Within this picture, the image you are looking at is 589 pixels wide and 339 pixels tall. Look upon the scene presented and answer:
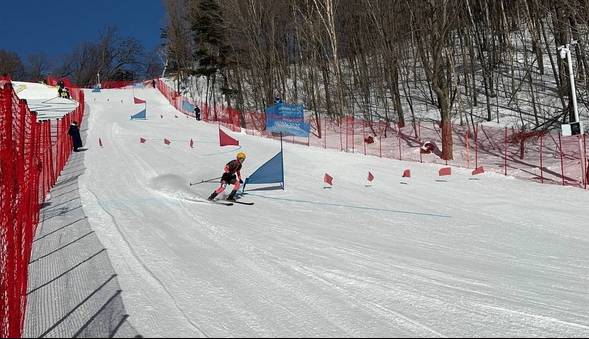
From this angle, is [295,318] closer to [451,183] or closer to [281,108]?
[451,183]

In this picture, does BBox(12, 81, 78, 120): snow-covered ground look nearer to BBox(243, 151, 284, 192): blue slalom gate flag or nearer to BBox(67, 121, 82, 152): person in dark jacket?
BBox(67, 121, 82, 152): person in dark jacket

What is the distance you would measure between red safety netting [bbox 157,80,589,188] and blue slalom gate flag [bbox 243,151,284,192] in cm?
859

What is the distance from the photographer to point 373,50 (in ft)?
130

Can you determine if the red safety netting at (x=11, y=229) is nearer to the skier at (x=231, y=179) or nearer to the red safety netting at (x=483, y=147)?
the skier at (x=231, y=179)

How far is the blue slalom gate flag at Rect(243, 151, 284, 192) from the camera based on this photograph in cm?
1442

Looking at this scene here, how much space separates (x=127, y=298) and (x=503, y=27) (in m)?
38.3

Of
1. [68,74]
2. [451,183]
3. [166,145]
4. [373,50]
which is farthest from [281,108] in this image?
[68,74]

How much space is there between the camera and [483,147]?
24.8m

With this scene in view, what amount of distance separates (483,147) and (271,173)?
13961 mm

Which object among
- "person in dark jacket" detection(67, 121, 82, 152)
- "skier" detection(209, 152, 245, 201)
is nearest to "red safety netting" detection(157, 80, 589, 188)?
"skier" detection(209, 152, 245, 201)

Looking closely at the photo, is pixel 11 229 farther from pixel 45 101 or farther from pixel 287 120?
pixel 45 101

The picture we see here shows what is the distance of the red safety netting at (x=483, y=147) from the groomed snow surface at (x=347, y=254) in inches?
84.8

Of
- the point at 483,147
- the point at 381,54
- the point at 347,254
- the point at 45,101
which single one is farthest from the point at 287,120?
the point at 45,101

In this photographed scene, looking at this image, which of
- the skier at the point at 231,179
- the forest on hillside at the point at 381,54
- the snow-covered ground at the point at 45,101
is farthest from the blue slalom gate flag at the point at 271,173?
the snow-covered ground at the point at 45,101
